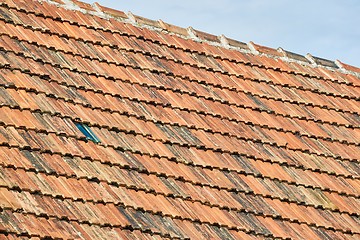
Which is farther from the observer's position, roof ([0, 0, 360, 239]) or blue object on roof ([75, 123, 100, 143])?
blue object on roof ([75, 123, 100, 143])

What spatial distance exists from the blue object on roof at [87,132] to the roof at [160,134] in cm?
1

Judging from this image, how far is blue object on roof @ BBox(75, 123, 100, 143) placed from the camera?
7.77 meters

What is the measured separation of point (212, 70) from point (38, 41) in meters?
1.97

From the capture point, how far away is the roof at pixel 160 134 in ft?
23.3

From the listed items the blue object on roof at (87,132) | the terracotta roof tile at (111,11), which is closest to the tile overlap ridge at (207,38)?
the terracotta roof tile at (111,11)

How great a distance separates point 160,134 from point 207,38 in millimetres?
2407

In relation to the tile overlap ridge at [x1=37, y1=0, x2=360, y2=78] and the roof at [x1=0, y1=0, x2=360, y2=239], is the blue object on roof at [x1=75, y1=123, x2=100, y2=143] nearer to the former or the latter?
the roof at [x1=0, y1=0, x2=360, y2=239]

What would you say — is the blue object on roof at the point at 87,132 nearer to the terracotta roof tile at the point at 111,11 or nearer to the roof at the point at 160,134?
the roof at the point at 160,134

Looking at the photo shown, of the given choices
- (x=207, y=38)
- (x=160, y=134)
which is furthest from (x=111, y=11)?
(x=160, y=134)

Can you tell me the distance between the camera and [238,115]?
9250 millimetres

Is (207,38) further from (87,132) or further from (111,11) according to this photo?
(87,132)

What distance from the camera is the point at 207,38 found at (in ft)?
34.3

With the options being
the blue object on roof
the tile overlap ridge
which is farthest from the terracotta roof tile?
the blue object on roof

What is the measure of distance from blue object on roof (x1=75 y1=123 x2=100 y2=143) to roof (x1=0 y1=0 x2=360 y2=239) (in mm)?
12
